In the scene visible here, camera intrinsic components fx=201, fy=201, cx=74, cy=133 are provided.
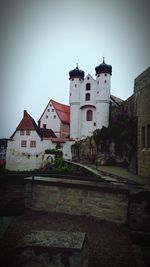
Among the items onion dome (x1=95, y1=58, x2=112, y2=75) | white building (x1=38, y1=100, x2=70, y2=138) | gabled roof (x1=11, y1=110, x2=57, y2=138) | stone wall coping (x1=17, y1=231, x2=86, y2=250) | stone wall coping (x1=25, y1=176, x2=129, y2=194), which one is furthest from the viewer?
white building (x1=38, y1=100, x2=70, y2=138)

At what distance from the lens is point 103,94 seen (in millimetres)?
30594

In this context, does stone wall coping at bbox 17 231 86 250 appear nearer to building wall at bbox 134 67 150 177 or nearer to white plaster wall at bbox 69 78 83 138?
building wall at bbox 134 67 150 177

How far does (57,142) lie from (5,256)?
78.7 ft

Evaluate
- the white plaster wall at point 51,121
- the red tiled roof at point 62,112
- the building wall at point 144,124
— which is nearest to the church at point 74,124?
the white plaster wall at point 51,121

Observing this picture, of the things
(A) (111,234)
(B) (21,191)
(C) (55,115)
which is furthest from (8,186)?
(C) (55,115)

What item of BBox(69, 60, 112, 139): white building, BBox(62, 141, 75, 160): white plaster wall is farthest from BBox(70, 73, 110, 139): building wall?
BBox(62, 141, 75, 160): white plaster wall

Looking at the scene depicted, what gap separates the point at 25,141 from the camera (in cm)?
3167

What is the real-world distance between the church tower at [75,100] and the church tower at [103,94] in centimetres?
322

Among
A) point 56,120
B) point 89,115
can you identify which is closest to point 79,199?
point 89,115

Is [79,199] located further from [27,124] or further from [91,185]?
[27,124]

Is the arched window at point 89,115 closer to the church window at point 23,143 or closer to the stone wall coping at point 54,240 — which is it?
the church window at point 23,143

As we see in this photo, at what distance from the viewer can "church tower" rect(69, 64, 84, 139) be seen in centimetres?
3203

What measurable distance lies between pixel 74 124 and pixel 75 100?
12.7 ft

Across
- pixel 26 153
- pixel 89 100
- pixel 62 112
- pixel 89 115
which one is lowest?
pixel 26 153
